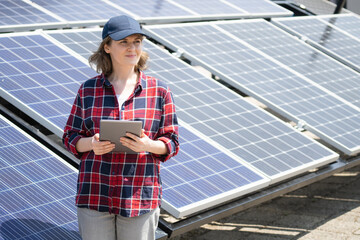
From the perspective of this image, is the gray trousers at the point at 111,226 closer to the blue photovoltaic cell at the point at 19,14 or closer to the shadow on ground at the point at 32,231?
the shadow on ground at the point at 32,231

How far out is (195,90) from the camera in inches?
280

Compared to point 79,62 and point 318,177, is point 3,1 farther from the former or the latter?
point 318,177

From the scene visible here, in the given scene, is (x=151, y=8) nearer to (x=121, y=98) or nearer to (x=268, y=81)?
(x=268, y=81)

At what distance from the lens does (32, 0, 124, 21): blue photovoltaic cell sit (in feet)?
27.6

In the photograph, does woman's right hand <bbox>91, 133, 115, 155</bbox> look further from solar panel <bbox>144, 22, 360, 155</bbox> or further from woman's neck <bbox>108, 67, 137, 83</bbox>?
solar panel <bbox>144, 22, 360, 155</bbox>

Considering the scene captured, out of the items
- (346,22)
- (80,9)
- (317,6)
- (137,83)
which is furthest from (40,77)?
(317,6)

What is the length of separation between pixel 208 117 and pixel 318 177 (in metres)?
1.29

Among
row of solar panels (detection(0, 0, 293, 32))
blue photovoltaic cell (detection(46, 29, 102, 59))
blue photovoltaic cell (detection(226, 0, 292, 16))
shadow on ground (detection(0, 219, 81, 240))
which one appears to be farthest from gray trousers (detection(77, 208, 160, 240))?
blue photovoltaic cell (detection(226, 0, 292, 16))

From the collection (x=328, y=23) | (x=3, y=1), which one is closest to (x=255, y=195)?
(x=3, y=1)

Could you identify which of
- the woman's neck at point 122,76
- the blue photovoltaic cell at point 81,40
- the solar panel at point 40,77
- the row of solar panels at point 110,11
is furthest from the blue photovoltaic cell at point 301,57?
the woman's neck at point 122,76

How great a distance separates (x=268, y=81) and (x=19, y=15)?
119 inches

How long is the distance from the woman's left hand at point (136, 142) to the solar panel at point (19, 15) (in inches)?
162

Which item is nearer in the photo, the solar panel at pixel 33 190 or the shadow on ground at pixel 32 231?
the shadow on ground at pixel 32 231

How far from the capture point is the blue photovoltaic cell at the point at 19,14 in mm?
7766
